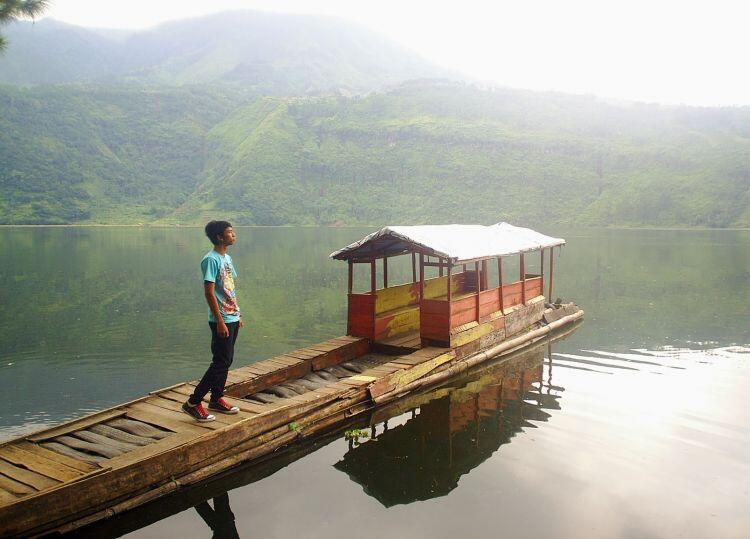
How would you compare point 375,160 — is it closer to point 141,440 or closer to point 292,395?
point 292,395

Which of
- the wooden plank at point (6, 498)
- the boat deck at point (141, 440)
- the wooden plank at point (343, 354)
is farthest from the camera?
the wooden plank at point (343, 354)

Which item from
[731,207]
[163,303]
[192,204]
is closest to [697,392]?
[163,303]

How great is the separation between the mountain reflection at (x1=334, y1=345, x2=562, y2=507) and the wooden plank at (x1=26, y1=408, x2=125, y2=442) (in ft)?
11.1

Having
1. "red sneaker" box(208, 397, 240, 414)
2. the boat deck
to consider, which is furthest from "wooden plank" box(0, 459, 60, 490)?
"red sneaker" box(208, 397, 240, 414)

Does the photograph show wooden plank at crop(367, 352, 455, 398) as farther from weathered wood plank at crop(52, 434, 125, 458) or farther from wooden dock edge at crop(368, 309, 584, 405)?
weathered wood plank at crop(52, 434, 125, 458)

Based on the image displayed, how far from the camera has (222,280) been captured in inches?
301

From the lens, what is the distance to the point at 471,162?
352ft

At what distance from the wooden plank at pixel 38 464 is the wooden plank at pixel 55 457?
49 millimetres

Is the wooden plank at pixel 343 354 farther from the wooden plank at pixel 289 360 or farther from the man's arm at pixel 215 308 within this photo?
the man's arm at pixel 215 308

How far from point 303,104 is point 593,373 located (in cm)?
13492

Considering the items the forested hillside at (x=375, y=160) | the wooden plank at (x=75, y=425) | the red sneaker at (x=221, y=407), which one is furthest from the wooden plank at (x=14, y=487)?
the forested hillside at (x=375, y=160)

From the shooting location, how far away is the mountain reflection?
784 centimetres

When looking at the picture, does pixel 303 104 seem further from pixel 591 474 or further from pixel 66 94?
pixel 591 474

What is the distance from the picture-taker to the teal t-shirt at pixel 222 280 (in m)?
7.42
